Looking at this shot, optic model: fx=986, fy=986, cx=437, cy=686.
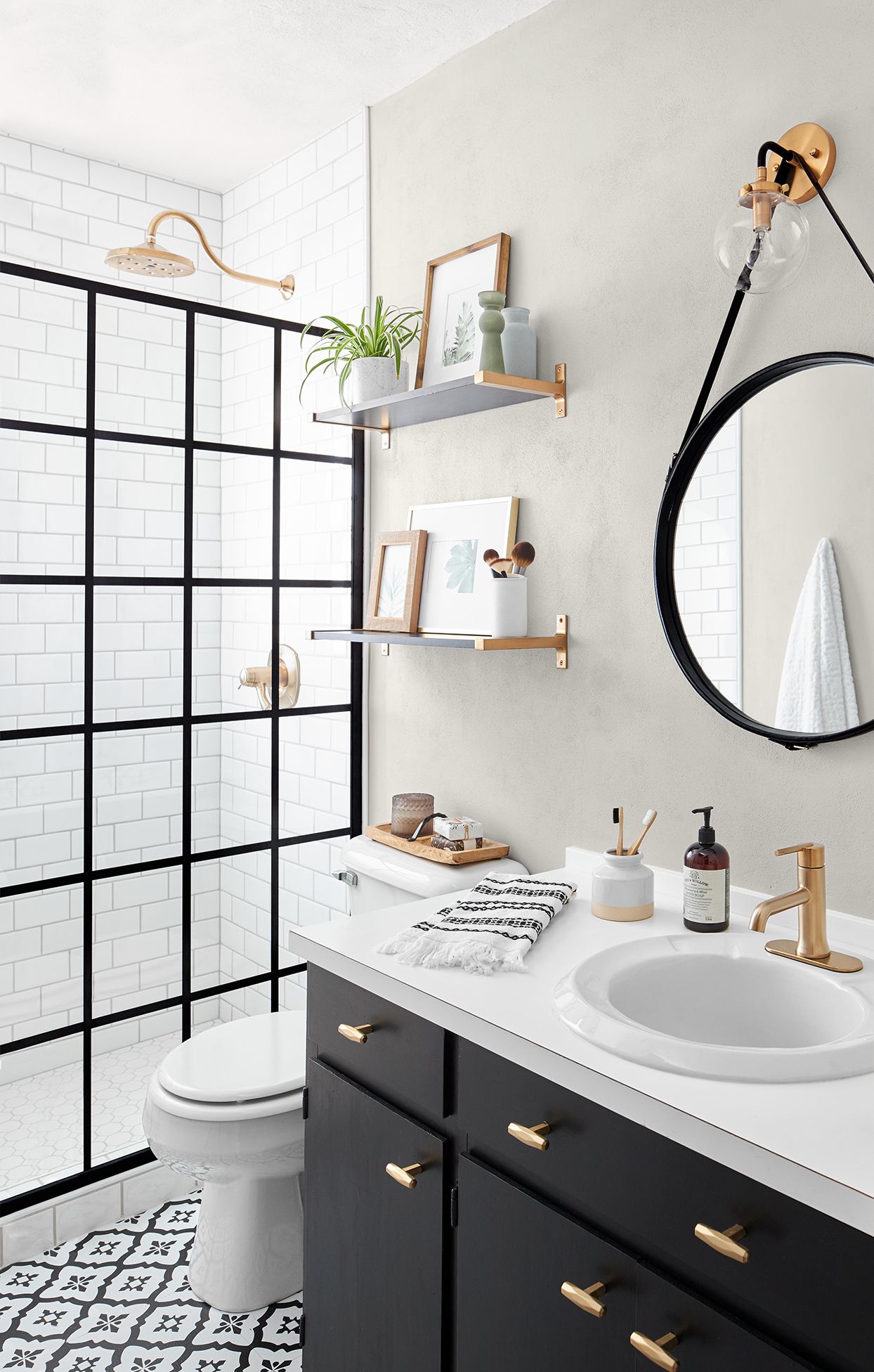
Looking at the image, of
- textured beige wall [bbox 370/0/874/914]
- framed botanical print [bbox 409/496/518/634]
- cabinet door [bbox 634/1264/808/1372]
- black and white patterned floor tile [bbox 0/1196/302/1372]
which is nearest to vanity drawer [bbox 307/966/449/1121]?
cabinet door [bbox 634/1264/808/1372]

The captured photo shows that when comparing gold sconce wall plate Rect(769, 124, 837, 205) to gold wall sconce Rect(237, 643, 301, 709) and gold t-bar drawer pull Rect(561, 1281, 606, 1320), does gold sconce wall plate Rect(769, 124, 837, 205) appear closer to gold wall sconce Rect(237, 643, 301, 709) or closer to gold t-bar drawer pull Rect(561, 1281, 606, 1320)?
gold wall sconce Rect(237, 643, 301, 709)

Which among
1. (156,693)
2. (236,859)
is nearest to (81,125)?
(156,693)

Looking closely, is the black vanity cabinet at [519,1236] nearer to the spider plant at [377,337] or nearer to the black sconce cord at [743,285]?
the black sconce cord at [743,285]

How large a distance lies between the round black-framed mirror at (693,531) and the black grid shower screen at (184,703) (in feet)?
3.43

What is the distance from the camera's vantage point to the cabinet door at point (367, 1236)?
1426mm

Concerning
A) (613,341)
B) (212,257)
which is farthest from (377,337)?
(613,341)

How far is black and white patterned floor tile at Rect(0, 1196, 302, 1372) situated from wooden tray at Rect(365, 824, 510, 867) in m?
0.98

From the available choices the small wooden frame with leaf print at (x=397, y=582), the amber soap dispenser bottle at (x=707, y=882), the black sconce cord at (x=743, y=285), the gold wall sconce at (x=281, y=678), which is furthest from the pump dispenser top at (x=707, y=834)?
the gold wall sconce at (x=281, y=678)

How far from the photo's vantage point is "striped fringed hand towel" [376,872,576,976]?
59.1 inches

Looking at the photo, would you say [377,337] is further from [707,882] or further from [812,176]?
[707,882]

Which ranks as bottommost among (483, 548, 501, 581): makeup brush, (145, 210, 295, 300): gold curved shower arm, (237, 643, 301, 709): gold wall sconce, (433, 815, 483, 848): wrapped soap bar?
(433, 815, 483, 848): wrapped soap bar

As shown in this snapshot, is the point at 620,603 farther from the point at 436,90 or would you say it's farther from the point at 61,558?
the point at 61,558

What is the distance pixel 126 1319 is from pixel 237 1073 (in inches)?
21.9

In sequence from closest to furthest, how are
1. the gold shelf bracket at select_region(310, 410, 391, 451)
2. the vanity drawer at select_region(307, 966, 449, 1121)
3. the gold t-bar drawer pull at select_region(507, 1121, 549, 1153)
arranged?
→ 1. the gold t-bar drawer pull at select_region(507, 1121, 549, 1153)
2. the vanity drawer at select_region(307, 966, 449, 1121)
3. the gold shelf bracket at select_region(310, 410, 391, 451)
